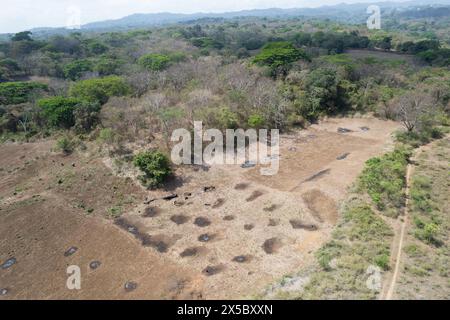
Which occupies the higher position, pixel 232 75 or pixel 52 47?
pixel 52 47

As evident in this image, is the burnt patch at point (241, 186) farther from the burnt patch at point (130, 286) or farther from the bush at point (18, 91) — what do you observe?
the bush at point (18, 91)

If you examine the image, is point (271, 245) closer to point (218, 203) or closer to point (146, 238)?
point (218, 203)

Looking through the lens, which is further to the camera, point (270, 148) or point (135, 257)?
point (270, 148)

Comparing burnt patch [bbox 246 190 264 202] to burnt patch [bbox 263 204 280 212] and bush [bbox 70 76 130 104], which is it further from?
bush [bbox 70 76 130 104]

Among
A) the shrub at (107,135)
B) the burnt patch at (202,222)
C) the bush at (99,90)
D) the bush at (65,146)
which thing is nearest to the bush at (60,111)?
the bush at (99,90)

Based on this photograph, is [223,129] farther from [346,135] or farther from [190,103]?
[346,135]

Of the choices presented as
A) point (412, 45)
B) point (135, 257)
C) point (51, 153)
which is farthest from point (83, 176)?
point (412, 45)
